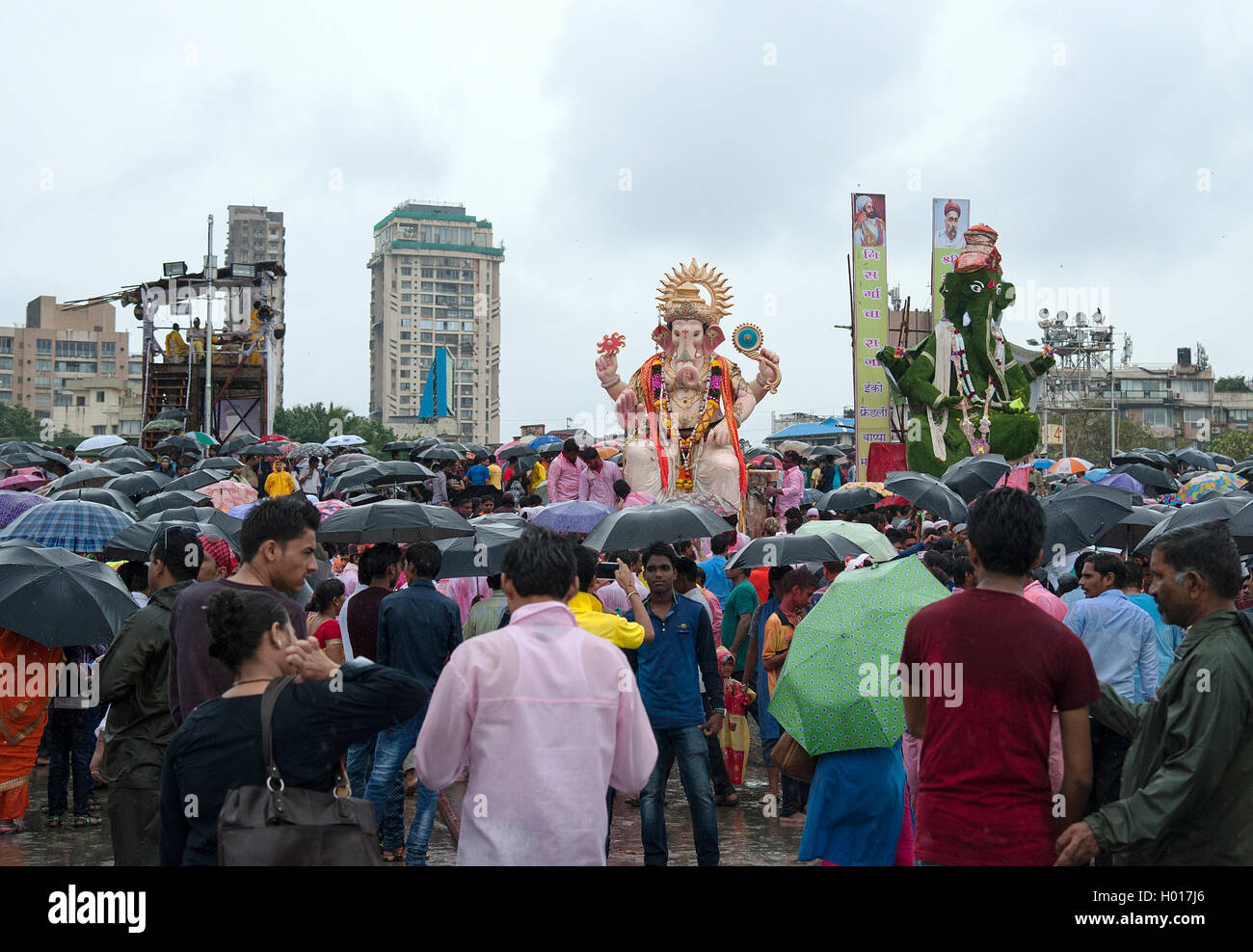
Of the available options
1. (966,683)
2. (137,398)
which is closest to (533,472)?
(966,683)

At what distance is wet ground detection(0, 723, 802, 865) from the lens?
7430 millimetres

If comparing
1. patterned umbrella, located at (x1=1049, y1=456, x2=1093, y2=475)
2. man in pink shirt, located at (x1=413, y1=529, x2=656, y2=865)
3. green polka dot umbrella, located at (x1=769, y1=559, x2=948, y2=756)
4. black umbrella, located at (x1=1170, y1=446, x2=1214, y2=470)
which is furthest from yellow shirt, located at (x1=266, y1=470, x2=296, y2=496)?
man in pink shirt, located at (x1=413, y1=529, x2=656, y2=865)

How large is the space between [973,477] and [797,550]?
8.01 m

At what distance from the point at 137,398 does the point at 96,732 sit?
8685 centimetres

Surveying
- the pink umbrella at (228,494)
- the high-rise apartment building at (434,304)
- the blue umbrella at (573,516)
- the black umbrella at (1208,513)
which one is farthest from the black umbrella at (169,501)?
the high-rise apartment building at (434,304)

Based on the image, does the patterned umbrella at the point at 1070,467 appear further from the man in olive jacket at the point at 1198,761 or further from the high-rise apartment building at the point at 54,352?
the high-rise apartment building at the point at 54,352

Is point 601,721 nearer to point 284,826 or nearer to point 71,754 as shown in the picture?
point 284,826

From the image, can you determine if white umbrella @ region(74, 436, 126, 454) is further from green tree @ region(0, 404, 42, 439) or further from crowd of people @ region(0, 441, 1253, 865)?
green tree @ region(0, 404, 42, 439)

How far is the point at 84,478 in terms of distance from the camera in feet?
51.5

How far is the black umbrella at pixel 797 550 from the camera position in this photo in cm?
827

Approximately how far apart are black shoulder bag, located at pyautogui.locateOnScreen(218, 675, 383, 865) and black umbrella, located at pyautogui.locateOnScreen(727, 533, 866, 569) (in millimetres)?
5023

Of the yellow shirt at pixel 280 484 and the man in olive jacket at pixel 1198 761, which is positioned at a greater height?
the yellow shirt at pixel 280 484

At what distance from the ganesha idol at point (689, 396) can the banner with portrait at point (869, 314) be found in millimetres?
8534

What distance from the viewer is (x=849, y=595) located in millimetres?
5184
